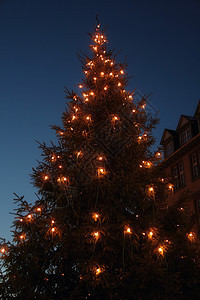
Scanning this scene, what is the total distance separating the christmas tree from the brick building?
13337mm

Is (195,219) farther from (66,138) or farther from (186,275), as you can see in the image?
(66,138)

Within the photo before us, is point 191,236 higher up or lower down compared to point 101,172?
lower down

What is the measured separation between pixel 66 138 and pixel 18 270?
13.0 feet

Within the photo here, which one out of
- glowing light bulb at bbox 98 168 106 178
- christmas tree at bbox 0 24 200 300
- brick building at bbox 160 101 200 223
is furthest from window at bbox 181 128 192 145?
glowing light bulb at bbox 98 168 106 178

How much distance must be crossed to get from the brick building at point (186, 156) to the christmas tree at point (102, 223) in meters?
13.3

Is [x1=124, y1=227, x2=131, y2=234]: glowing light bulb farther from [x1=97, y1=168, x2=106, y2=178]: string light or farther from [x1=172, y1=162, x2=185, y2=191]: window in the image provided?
[x1=172, y1=162, x2=185, y2=191]: window

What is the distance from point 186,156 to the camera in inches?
982

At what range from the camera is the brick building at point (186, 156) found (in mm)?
23109

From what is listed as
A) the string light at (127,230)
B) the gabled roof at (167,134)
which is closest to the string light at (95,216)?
the string light at (127,230)

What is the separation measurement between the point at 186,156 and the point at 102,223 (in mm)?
18247

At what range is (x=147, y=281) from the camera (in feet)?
22.2

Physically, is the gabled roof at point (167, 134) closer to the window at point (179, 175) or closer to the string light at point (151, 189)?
the window at point (179, 175)

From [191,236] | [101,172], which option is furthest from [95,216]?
[191,236]

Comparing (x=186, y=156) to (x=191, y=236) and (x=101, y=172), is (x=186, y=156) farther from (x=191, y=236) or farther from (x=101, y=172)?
(x=101, y=172)
